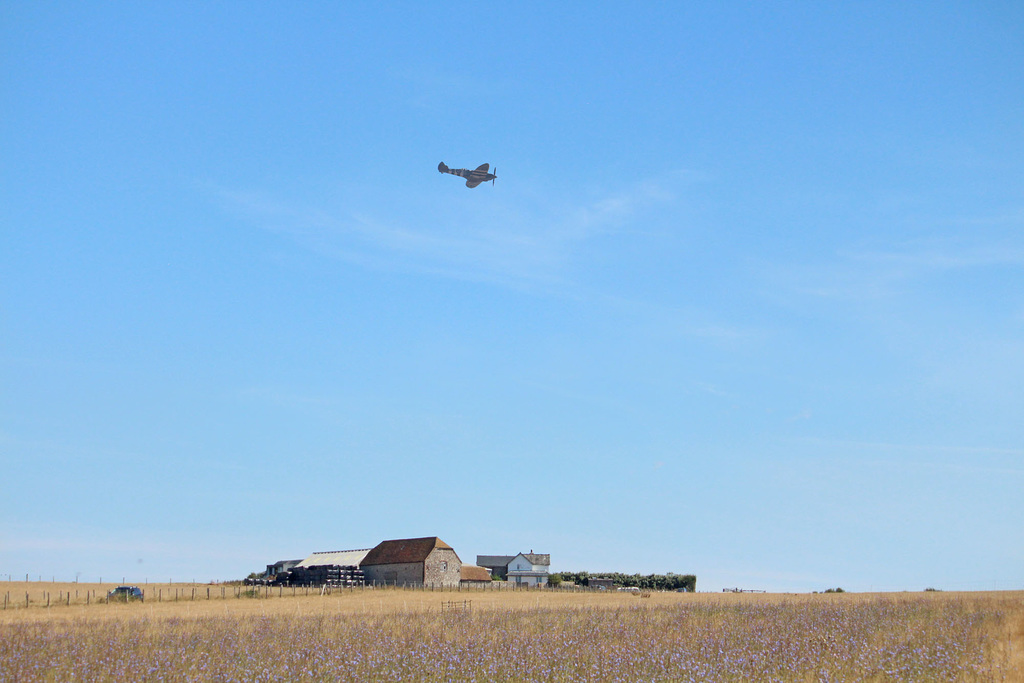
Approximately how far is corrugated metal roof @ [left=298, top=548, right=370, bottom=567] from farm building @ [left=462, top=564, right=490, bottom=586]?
36.0ft

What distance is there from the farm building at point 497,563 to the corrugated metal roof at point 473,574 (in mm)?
17317

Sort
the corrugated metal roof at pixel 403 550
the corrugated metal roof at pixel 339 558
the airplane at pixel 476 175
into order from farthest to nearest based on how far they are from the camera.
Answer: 1. the corrugated metal roof at pixel 339 558
2. the corrugated metal roof at pixel 403 550
3. the airplane at pixel 476 175

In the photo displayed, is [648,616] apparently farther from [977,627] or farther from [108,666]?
[108,666]

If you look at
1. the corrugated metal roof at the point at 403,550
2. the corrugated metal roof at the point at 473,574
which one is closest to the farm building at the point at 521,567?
the corrugated metal roof at the point at 473,574

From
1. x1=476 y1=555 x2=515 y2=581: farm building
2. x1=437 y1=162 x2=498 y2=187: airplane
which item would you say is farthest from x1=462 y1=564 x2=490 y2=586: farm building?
x1=437 y1=162 x2=498 y2=187: airplane

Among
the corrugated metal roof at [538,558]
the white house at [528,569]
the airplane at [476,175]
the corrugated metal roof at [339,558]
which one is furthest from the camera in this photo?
the corrugated metal roof at [538,558]

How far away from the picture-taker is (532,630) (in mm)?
22016

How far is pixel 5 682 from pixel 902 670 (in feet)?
54.2

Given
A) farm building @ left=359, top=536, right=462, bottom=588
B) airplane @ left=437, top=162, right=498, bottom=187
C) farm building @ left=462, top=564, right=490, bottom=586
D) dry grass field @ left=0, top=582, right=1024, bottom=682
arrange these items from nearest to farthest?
1. dry grass field @ left=0, top=582, right=1024, bottom=682
2. airplane @ left=437, top=162, right=498, bottom=187
3. farm building @ left=359, top=536, right=462, bottom=588
4. farm building @ left=462, top=564, right=490, bottom=586

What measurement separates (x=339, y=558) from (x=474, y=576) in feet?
55.0

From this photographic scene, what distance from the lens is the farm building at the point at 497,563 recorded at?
4439 inches

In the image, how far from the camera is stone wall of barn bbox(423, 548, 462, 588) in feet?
263

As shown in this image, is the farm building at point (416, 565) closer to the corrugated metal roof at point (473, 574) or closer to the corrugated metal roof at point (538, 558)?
the corrugated metal roof at point (473, 574)

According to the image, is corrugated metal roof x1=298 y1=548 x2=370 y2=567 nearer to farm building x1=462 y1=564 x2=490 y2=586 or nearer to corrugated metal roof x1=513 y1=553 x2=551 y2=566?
farm building x1=462 y1=564 x2=490 y2=586
